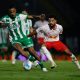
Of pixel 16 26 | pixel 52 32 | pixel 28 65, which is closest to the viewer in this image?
pixel 16 26

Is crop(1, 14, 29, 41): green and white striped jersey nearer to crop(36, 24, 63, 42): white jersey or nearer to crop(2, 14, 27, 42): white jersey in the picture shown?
crop(2, 14, 27, 42): white jersey

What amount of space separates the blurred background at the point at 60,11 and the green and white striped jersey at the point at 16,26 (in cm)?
1358

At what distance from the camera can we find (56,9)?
110ft

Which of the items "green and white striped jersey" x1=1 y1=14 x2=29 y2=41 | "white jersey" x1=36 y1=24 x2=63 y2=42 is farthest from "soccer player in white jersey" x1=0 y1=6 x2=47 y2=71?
"white jersey" x1=36 y1=24 x2=63 y2=42

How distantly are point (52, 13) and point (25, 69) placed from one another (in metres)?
13.7

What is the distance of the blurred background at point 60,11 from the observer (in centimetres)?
3322

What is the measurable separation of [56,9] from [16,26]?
14172mm

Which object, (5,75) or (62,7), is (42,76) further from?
(62,7)

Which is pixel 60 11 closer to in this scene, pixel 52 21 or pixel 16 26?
pixel 52 21

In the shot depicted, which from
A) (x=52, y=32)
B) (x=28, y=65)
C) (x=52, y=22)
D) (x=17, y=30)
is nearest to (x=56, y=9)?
(x=52, y=32)

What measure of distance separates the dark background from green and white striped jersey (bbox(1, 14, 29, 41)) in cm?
1362

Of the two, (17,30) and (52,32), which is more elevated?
(17,30)

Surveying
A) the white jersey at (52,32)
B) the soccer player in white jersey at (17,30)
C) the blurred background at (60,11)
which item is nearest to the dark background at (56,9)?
the blurred background at (60,11)

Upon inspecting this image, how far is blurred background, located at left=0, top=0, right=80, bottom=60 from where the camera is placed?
3322 cm
